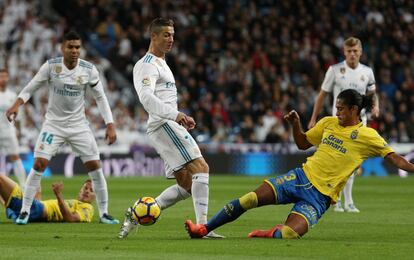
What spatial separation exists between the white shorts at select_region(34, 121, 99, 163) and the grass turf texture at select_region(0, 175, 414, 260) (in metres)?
0.89

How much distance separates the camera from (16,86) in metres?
25.8

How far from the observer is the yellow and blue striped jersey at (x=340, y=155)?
10312mm

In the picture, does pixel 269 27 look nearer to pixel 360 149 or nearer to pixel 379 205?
pixel 379 205

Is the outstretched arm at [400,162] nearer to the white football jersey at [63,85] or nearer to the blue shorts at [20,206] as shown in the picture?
the white football jersey at [63,85]

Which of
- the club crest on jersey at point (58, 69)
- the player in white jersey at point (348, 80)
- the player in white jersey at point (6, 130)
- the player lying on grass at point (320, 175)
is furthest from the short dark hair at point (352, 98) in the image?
the player in white jersey at point (6, 130)

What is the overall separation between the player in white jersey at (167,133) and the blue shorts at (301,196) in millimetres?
726

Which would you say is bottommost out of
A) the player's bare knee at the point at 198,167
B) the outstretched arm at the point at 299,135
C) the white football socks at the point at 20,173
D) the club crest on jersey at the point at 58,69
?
the white football socks at the point at 20,173

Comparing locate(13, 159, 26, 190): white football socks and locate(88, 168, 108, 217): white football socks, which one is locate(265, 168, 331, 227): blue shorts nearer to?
locate(88, 168, 108, 217): white football socks


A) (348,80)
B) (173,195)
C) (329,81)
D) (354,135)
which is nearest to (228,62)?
(329,81)

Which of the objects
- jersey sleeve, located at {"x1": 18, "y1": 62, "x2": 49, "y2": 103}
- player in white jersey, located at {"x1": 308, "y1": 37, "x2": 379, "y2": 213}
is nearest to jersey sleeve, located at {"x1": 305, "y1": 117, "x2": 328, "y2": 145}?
jersey sleeve, located at {"x1": 18, "y1": 62, "x2": 49, "y2": 103}

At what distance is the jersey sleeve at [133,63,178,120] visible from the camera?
996cm

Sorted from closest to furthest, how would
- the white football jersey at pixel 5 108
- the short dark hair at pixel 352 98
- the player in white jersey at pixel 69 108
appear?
the short dark hair at pixel 352 98, the player in white jersey at pixel 69 108, the white football jersey at pixel 5 108

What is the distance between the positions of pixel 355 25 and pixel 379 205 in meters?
16.0

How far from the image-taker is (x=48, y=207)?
12.6 meters
